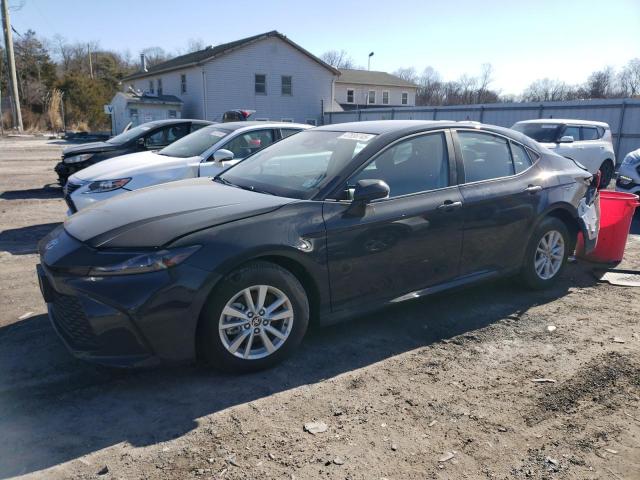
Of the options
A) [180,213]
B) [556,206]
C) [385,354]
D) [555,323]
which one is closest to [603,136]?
[556,206]

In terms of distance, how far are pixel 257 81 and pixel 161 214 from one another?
33869 mm

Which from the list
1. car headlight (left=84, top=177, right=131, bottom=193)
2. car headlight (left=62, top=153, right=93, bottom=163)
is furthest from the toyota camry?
car headlight (left=62, top=153, right=93, bottom=163)

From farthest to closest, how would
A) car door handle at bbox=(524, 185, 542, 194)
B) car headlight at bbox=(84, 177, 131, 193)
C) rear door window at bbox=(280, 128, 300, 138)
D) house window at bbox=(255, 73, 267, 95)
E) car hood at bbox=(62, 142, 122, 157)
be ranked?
house window at bbox=(255, 73, 267, 95)
car hood at bbox=(62, 142, 122, 157)
rear door window at bbox=(280, 128, 300, 138)
car headlight at bbox=(84, 177, 131, 193)
car door handle at bbox=(524, 185, 542, 194)

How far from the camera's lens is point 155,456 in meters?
2.73

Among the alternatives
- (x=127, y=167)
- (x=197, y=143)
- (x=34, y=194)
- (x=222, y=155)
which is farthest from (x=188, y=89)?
(x=222, y=155)

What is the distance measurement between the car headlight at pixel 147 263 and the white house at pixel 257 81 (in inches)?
1222

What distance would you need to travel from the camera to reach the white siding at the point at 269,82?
34.2 meters

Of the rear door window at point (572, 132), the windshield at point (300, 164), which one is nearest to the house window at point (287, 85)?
the rear door window at point (572, 132)

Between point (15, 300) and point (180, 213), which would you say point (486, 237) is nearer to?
point (180, 213)

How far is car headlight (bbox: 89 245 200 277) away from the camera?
3156 mm

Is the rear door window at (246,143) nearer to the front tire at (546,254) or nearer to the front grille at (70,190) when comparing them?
the front grille at (70,190)

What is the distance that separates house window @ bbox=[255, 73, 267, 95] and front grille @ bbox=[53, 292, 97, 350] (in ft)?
112

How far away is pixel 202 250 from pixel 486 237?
2616mm

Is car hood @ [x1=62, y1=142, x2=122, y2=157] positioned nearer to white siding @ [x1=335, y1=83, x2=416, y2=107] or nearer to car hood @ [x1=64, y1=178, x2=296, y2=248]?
car hood @ [x1=64, y1=178, x2=296, y2=248]
